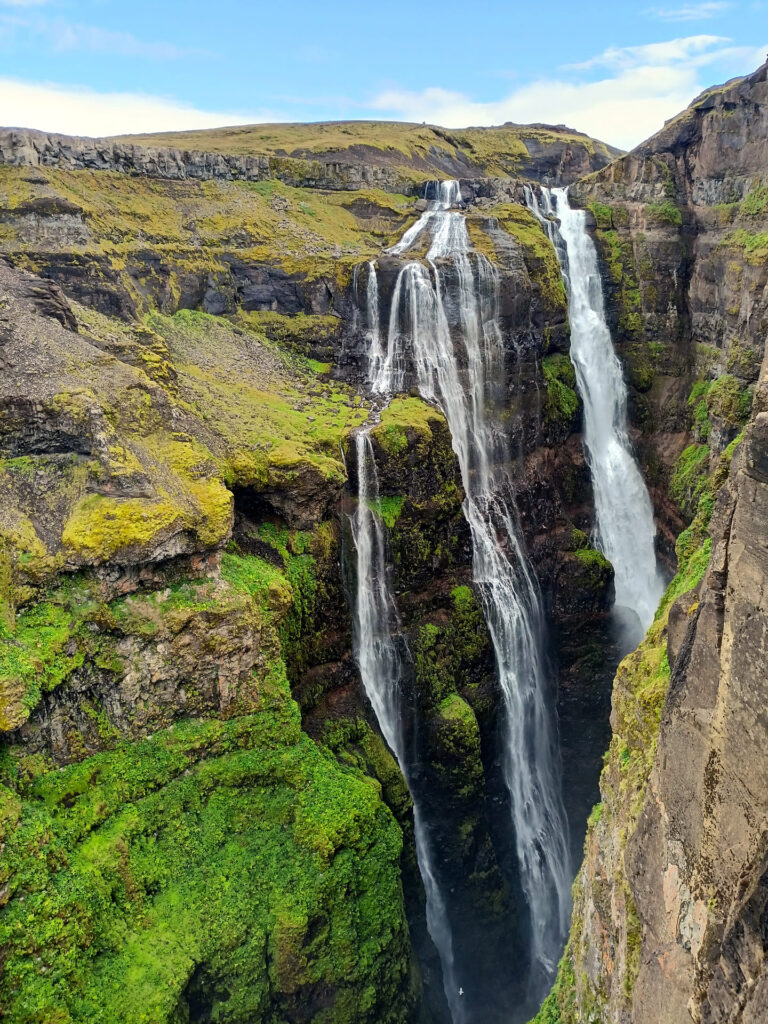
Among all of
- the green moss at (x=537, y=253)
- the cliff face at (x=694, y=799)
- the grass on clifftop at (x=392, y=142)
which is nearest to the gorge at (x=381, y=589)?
the cliff face at (x=694, y=799)

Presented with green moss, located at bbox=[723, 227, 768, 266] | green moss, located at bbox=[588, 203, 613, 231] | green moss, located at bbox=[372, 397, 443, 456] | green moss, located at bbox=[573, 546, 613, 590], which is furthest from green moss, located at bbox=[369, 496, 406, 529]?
green moss, located at bbox=[588, 203, 613, 231]

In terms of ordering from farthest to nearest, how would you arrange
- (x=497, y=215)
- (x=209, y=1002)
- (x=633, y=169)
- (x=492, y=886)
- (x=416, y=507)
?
(x=633, y=169) → (x=497, y=215) → (x=416, y=507) → (x=492, y=886) → (x=209, y=1002)

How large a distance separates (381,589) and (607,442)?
1674 centimetres

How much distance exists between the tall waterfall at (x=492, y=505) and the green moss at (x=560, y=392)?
291 centimetres

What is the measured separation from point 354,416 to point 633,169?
2389 centimetres

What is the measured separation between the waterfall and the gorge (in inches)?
5.5

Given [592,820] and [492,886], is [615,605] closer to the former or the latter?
[492,886]

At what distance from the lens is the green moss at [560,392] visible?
31.4 meters

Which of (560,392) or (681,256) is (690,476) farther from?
(681,256)

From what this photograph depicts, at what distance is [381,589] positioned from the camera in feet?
76.7

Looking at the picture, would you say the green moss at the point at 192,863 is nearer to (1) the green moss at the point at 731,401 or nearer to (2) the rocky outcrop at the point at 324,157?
(1) the green moss at the point at 731,401

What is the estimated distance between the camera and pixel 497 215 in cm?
3372

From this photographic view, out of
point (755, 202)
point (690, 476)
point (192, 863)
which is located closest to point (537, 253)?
point (755, 202)

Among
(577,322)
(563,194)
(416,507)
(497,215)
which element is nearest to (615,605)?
(416,507)
